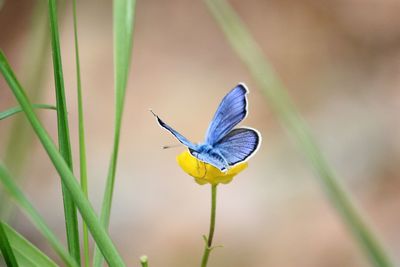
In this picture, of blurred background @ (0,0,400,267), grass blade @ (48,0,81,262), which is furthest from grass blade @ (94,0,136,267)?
blurred background @ (0,0,400,267)

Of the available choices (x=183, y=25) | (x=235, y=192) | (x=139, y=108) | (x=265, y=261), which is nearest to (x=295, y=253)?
(x=265, y=261)

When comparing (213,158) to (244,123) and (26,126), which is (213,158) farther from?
(244,123)

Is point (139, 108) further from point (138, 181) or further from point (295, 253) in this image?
point (295, 253)

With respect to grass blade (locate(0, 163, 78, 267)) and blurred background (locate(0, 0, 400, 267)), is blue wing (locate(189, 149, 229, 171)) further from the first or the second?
blurred background (locate(0, 0, 400, 267))

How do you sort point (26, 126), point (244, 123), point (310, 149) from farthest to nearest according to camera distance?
point (244, 123) < point (26, 126) < point (310, 149)

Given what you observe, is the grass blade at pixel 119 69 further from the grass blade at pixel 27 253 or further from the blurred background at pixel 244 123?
the blurred background at pixel 244 123

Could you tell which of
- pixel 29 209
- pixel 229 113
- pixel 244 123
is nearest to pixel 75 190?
pixel 29 209
